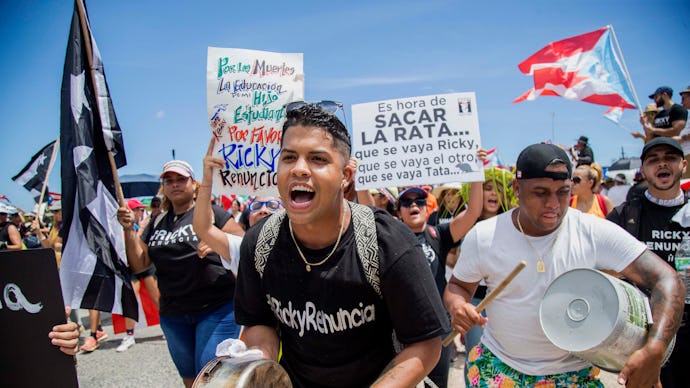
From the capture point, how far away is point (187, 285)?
3.88 m

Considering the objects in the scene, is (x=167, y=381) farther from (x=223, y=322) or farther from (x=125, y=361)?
(x=223, y=322)

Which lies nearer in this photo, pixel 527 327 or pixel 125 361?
pixel 527 327

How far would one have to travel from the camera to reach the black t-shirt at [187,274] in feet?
12.7

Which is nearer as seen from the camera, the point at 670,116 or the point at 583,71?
the point at 670,116

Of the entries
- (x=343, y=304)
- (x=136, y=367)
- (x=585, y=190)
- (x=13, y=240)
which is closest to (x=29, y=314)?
(x=343, y=304)

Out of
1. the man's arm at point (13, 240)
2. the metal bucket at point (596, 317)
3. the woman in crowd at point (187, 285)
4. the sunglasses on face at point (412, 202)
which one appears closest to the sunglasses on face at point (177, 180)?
the woman in crowd at point (187, 285)

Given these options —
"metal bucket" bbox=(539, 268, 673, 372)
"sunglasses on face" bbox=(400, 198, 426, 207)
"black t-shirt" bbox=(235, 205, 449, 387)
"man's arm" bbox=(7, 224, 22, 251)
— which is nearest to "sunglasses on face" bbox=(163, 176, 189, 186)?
"sunglasses on face" bbox=(400, 198, 426, 207)

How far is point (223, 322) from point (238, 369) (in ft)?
7.56

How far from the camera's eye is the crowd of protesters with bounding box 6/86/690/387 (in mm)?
1950

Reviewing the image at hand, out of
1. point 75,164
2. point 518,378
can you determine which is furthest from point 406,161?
point 75,164

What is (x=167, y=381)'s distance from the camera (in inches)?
217

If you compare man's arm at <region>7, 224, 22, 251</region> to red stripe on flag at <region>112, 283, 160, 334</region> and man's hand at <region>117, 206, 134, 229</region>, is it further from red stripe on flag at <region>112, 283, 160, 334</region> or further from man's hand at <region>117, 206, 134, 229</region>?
man's hand at <region>117, 206, 134, 229</region>

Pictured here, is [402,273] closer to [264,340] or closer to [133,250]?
[264,340]

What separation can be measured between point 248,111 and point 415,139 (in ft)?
5.16
